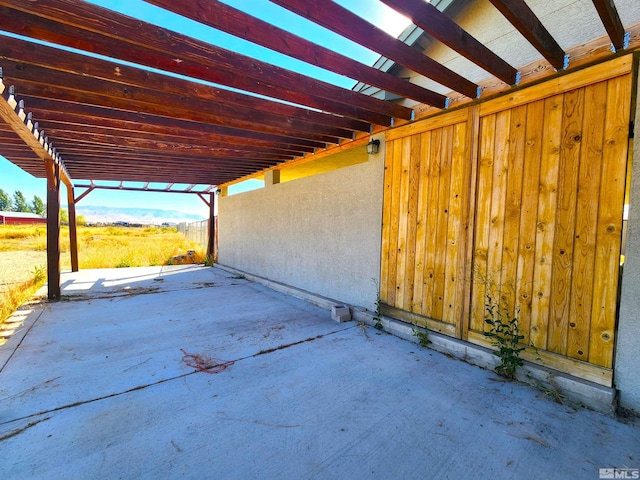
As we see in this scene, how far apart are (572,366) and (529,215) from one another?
1237 millimetres

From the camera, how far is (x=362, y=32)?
1.93 metres

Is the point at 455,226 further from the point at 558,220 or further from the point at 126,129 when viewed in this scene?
the point at 126,129

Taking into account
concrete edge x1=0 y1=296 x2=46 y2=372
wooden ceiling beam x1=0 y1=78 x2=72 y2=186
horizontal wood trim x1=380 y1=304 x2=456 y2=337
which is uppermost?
wooden ceiling beam x1=0 y1=78 x2=72 y2=186

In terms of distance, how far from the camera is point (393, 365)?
104 inches

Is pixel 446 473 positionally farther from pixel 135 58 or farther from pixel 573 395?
pixel 135 58

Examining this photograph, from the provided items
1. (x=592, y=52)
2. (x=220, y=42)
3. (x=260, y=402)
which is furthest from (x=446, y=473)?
(x=220, y=42)

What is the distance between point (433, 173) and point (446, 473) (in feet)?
8.87

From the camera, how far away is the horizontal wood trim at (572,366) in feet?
6.75

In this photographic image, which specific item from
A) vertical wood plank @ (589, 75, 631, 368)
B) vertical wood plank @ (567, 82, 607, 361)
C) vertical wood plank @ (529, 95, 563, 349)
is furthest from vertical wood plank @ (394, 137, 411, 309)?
vertical wood plank @ (589, 75, 631, 368)

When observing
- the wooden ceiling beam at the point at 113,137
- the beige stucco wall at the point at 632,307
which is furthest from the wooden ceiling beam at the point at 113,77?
the beige stucco wall at the point at 632,307

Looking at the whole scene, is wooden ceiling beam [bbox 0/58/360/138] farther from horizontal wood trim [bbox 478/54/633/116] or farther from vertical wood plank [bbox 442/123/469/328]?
horizontal wood trim [bbox 478/54/633/116]

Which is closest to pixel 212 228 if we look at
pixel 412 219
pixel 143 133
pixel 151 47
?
pixel 143 133

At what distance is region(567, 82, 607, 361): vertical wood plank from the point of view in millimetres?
2113

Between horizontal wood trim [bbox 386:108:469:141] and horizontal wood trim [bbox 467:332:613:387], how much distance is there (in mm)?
2310
